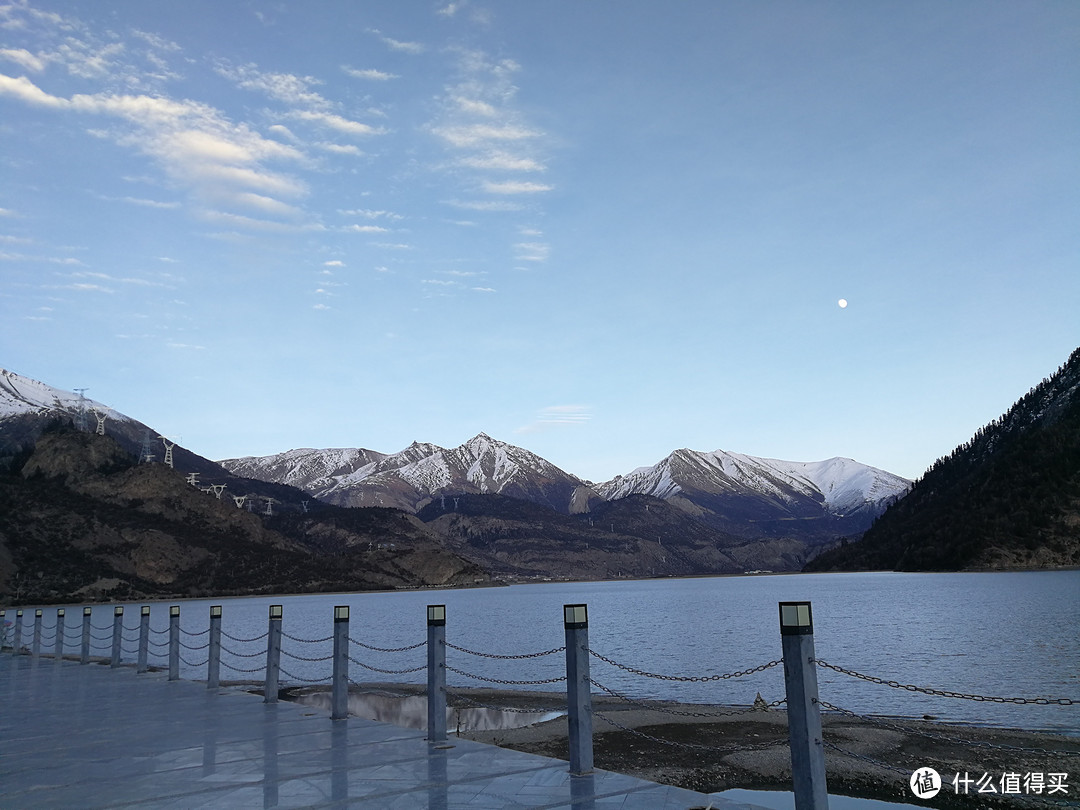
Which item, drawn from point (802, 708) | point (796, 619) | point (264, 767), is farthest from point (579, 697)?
point (264, 767)

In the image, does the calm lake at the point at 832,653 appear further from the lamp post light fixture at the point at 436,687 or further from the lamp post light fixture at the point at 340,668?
the lamp post light fixture at the point at 436,687

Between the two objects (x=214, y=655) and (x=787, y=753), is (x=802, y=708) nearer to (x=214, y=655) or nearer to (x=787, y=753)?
(x=787, y=753)

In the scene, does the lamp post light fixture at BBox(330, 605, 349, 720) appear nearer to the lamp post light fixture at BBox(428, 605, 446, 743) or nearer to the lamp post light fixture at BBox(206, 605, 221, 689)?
the lamp post light fixture at BBox(428, 605, 446, 743)

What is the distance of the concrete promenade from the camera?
26.5ft

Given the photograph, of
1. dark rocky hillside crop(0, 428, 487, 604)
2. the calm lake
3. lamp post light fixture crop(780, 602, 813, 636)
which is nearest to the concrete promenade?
lamp post light fixture crop(780, 602, 813, 636)

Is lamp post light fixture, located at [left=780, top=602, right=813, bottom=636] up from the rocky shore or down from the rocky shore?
up

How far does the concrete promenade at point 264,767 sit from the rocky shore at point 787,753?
3034 mm

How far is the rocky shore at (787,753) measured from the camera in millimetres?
14531

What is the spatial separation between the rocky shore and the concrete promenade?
119 inches

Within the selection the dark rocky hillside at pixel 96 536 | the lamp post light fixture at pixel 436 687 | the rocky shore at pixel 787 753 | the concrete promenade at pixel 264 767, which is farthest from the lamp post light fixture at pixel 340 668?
the dark rocky hillside at pixel 96 536

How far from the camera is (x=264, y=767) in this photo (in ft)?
32.0

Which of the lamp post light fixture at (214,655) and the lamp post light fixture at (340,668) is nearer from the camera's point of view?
the lamp post light fixture at (340,668)

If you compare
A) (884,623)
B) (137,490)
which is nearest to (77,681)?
(884,623)

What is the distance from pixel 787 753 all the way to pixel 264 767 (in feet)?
39.1
